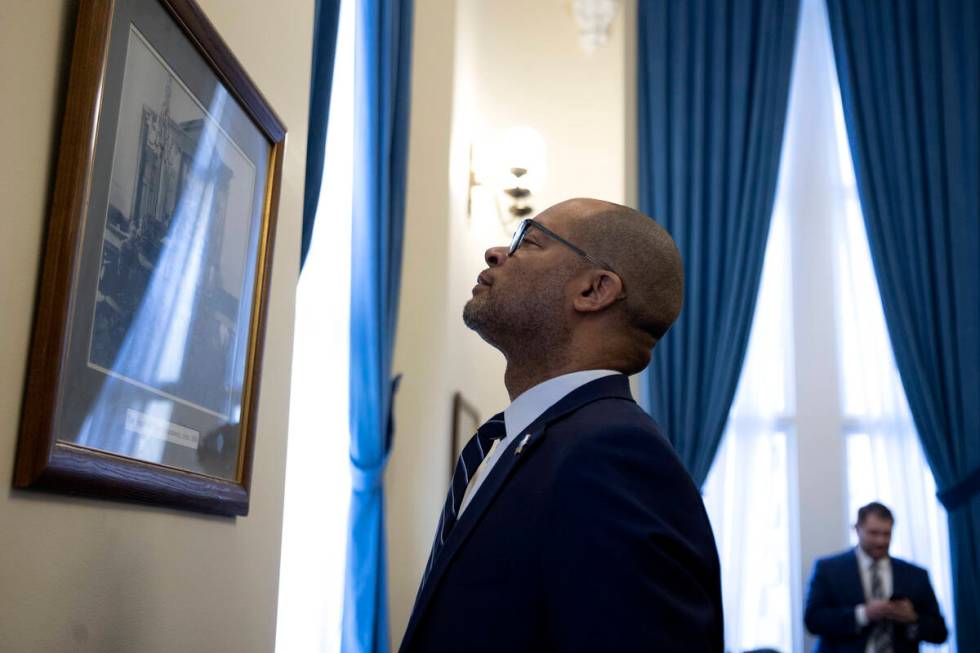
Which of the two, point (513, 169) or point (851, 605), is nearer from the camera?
point (851, 605)

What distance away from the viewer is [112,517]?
1604 millimetres

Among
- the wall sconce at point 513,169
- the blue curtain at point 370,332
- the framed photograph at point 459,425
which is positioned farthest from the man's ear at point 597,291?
the wall sconce at point 513,169

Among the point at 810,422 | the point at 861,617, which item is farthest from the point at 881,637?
the point at 810,422

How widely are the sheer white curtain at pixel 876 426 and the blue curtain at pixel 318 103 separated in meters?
4.58

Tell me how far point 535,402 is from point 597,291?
0.80ft

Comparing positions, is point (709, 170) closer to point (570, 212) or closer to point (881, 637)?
point (881, 637)

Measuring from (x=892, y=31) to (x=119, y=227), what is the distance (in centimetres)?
657

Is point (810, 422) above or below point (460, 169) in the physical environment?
below

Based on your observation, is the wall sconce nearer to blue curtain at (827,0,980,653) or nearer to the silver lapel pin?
blue curtain at (827,0,980,653)

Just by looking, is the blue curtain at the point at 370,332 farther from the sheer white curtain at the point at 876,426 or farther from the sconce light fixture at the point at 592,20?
the sheer white curtain at the point at 876,426

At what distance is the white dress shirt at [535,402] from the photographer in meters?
1.87

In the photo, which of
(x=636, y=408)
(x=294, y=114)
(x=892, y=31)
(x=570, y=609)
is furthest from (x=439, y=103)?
(x=570, y=609)

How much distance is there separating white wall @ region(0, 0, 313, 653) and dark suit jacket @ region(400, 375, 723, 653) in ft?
1.53

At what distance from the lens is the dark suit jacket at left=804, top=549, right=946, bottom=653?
18.2ft
